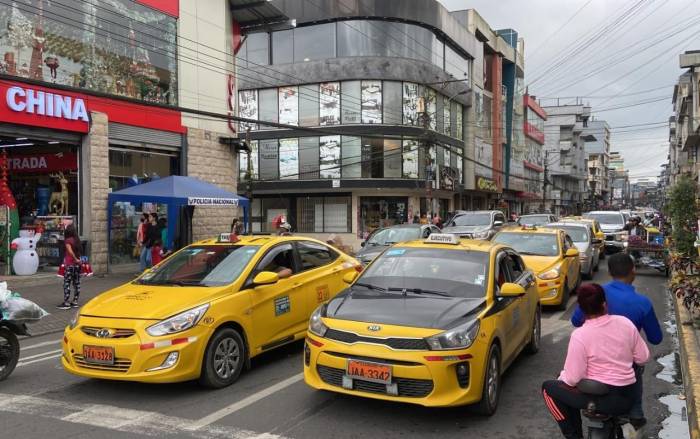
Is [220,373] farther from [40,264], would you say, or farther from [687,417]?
[40,264]

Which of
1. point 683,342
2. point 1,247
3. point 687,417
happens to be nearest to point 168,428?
point 687,417

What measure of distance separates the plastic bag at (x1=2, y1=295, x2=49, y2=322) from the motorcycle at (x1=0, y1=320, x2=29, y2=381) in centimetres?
7

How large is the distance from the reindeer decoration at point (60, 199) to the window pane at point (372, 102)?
2175 centimetres

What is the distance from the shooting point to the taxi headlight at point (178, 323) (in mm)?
5355

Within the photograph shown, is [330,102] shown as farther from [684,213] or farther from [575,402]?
[575,402]

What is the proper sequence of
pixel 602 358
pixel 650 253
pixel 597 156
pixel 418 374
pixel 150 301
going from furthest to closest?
pixel 597 156
pixel 650 253
pixel 150 301
pixel 418 374
pixel 602 358

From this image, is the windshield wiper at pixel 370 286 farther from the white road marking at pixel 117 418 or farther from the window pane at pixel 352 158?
the window pane at pixel 352 158

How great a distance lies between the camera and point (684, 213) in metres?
13.2

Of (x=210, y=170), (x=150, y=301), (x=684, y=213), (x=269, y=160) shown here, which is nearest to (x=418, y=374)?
(x=150, y=301)

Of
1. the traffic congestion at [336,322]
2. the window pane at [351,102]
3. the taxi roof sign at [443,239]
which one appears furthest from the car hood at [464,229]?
the window pane at [351,102]

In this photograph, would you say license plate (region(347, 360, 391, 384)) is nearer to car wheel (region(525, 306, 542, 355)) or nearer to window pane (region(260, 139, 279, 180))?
car wheel (region(525, 306, 542, 355))

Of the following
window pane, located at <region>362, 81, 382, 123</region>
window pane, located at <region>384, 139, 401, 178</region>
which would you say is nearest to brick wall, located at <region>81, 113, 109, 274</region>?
window pane, located at <region>362, 81, 382, 123</region>

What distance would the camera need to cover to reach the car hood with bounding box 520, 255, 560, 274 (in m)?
10.4

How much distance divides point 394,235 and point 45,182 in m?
10.7
